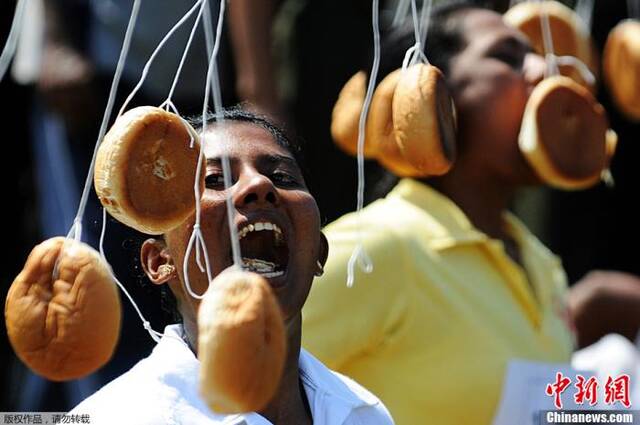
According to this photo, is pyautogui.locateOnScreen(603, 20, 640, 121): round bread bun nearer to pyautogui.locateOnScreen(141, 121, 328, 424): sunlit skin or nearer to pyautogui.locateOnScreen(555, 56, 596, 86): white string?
pyautogui.locateOnScreen(555, 56, 596, 86): white string

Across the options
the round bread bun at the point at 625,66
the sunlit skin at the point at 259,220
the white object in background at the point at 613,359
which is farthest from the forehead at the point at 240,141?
the white object in background at the point at 613,359

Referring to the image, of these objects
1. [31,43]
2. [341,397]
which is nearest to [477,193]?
[341,397]

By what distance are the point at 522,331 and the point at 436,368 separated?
0.23m

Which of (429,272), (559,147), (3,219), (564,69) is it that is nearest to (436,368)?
(429,272)

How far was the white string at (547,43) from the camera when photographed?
2.53 meters

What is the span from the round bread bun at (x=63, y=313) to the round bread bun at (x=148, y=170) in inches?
2.8

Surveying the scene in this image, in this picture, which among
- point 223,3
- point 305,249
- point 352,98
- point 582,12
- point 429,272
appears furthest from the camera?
point 582,12

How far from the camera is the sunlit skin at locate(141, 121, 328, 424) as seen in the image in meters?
1.83

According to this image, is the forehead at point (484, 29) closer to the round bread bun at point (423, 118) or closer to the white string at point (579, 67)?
the white string at point (579, 67)

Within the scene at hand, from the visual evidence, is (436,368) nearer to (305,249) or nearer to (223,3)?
(305,249)

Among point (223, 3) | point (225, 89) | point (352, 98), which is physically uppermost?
point (223, 3)

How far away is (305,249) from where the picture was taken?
1887 mm

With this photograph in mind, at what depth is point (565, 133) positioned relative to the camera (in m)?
2.38

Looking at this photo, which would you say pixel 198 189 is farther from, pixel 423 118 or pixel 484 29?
pixel 484 29
